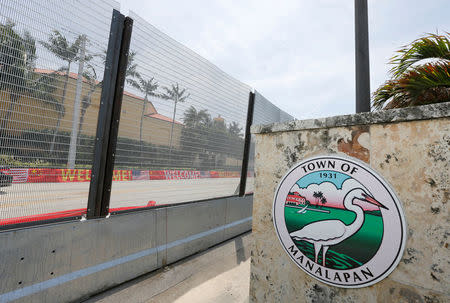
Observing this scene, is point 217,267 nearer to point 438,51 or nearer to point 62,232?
point 62,232

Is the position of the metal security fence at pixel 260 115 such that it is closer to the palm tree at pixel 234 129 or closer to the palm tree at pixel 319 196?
the palm tree at pixel 234 129

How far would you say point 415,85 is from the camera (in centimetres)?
250

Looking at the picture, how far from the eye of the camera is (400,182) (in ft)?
4.16

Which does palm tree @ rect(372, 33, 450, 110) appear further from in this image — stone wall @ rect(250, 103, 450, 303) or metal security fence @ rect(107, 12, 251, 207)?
metal security fence @ rect(107, 12, 251, 207)

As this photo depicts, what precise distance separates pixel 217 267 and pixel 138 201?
1.53 m

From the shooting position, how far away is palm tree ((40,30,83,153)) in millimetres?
2322

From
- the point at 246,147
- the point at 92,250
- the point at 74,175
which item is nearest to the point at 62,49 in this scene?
the point at 74,175

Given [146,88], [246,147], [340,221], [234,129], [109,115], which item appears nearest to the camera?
[340,221]

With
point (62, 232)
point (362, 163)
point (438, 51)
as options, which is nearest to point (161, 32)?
point (62, 232)

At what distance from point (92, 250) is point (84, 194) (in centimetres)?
65

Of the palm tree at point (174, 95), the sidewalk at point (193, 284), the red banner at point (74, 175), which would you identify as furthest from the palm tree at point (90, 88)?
the sidewalk at point (193, 284)

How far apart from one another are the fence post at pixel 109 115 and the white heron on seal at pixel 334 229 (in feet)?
7.52

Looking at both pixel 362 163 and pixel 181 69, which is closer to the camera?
pixel 362 163

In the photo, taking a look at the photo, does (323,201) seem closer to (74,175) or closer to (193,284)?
(193,284)
